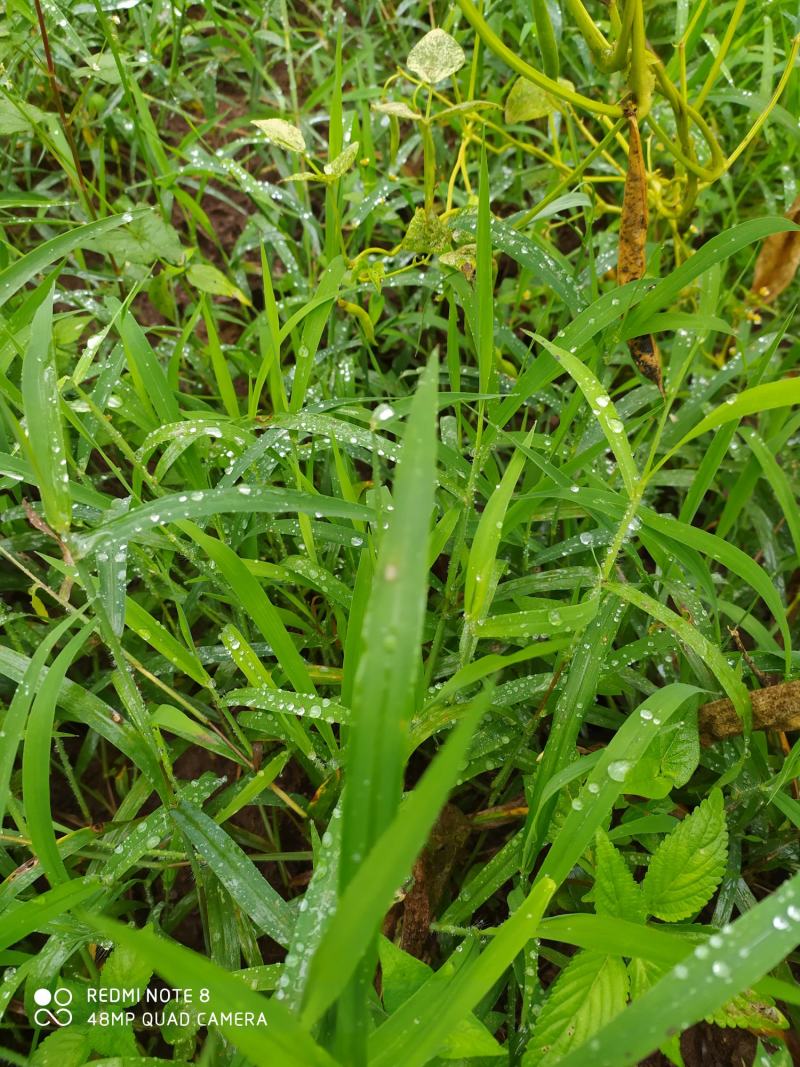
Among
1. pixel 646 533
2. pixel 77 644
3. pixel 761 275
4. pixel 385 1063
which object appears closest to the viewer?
pixel 385 1063

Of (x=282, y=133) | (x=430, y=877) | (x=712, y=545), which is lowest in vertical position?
(x=430, y=877)

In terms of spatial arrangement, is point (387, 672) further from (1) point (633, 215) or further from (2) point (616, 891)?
(1) point (633, 215)

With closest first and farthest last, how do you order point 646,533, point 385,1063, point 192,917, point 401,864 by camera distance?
point 401,864 → point 385,1063 → point 646,533 → point 192,917

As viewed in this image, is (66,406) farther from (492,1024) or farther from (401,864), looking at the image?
(492,1024)

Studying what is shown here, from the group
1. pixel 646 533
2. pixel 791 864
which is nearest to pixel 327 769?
pixel 646 533

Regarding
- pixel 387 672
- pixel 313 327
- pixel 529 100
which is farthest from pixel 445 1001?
pixel 529 100

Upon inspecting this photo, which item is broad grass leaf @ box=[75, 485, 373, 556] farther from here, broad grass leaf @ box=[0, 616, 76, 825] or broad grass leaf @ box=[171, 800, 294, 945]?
broad grass leaf @ box=[171, 800, 294, 945]

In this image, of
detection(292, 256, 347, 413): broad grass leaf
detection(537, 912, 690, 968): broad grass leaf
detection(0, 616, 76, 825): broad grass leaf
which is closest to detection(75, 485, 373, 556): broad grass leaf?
detection(0, 616, 76, 825): broad grass leaf
